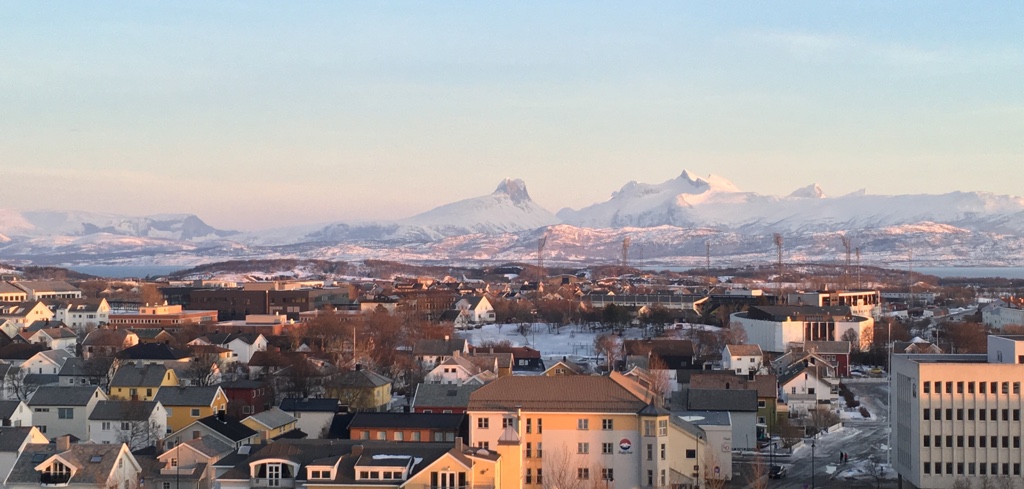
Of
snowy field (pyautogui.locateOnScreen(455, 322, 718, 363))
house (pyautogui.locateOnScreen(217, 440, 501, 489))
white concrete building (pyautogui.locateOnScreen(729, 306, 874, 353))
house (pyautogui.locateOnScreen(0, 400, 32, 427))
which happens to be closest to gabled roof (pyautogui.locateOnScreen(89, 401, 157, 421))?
house (pyautogui.locateOnScreen(0, 400, 32, 427))

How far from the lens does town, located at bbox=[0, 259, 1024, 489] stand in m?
20.6

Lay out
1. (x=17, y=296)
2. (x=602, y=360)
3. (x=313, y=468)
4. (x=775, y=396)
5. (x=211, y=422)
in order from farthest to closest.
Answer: (x=17, y=296), (x=602, y=360), (x=775, y=396), (x=211, y=422), (x=313, y=468)

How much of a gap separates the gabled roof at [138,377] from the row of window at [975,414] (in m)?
18.7

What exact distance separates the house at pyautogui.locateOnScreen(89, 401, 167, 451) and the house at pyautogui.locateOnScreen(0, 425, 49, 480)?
407 centimetres

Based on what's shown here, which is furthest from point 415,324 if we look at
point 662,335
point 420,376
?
point 420,376

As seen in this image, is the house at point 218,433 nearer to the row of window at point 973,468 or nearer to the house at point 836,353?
the row of window at point 973,468

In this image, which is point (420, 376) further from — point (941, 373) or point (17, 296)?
point (17, 296)

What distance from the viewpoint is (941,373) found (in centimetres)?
2362

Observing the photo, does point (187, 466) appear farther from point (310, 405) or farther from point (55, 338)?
point (55, 338)

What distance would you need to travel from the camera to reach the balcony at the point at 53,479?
1989 centimetres

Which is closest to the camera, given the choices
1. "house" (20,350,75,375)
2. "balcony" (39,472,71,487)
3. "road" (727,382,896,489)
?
"balcony" (39,472,71,487)

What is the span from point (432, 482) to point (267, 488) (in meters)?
2.76

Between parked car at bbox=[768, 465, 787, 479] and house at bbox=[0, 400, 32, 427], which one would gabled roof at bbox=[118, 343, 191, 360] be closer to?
house at bbox=[0, 400, 32, 427]

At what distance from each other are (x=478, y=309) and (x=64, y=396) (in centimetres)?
4048
